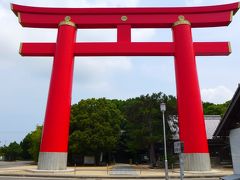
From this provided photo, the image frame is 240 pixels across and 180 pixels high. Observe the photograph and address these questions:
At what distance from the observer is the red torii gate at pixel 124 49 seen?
2170 cm

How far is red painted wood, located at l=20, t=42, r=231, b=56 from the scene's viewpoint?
23344 millimetres

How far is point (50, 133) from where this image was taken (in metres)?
21.8

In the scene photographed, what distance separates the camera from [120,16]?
24.9 metres

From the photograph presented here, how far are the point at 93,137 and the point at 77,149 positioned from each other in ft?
7.73

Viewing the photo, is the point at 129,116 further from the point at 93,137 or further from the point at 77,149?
the point at 77,149

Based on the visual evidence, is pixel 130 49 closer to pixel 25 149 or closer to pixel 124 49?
pixel 124 49

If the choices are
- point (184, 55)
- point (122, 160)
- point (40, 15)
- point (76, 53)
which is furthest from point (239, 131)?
point (122, 160)

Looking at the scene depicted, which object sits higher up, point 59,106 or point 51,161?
point 59,106

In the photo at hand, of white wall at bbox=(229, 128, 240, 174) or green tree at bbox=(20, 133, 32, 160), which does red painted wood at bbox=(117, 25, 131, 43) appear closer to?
white wall at bbox=(229, 128, 240, 174)

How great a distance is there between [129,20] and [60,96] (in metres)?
8.29

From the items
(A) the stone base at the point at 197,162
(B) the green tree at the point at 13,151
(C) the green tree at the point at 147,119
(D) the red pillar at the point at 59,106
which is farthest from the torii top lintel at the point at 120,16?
(B) the green tree at the point at 13,151

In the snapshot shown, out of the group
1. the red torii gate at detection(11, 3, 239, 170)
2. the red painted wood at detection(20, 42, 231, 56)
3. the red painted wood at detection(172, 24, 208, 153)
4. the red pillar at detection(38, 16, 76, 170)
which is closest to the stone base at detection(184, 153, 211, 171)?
the red torii gate at detection(11, 3, 239, 170)

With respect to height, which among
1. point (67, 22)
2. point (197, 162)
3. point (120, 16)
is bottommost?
point (197, 162)

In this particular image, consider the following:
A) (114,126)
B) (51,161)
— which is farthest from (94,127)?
(51,161)
